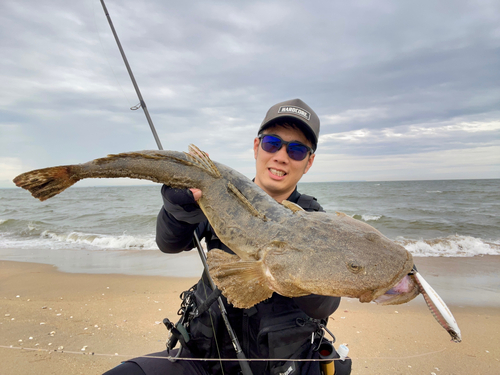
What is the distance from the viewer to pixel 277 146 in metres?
2.88

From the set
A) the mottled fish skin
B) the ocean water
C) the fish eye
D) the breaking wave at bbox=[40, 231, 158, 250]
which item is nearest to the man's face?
the mottled fish skin

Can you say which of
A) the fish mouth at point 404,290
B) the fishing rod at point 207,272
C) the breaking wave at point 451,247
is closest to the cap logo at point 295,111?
the fishing rod at point 207,272

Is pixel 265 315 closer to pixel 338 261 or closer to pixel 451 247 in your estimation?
pixel 338 261

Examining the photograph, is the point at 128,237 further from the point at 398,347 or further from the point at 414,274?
the point at 414,274

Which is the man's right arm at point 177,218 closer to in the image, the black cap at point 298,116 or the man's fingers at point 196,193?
the man's fingers at point 196,193

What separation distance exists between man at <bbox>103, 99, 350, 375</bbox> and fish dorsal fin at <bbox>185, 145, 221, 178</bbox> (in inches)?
8.5

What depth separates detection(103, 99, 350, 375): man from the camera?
2.28m

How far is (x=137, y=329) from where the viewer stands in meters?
4.50

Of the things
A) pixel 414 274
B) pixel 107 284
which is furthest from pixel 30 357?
pixel 414 274

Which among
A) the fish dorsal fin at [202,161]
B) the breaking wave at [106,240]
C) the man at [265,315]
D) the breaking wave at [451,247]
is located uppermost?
the fish dorsal fin at [202,161]

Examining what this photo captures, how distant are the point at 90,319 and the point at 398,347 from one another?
16.6ft

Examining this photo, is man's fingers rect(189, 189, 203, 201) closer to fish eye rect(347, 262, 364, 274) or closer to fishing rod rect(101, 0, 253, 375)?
fishing rod rect(101, 0, 253, 375)

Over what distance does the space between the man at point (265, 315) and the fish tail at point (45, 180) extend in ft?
2.96

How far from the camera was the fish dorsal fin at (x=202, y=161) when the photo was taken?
7.59 ft
